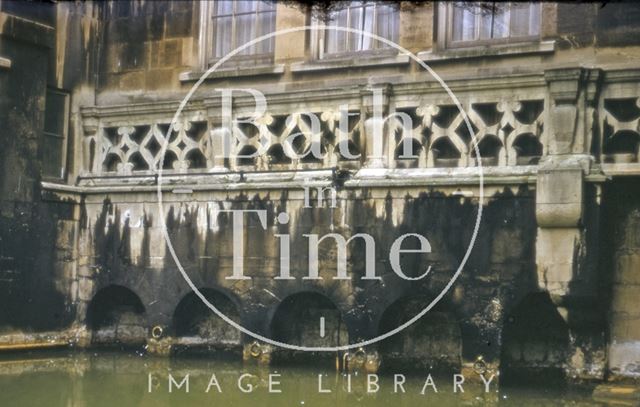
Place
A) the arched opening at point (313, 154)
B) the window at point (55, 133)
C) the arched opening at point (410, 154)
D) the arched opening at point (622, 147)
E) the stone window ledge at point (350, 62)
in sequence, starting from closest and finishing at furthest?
the arched opening at point (622, 147)
the arched opening at point (410, 154)
the stone window ledge at point (350, 62)
the arched opening at point (313, 154)
the window at point (55, 133)

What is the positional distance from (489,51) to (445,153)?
1268 millimetres

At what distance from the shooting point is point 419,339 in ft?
40.4

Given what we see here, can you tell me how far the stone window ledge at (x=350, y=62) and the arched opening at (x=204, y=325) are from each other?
9.80 feet

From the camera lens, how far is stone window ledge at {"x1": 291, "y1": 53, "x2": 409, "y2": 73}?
12.7 m

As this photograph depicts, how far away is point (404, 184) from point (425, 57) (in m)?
1.55

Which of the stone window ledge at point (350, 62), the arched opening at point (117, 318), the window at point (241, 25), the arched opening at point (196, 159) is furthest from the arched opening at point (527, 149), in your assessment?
the arched opening at point (117, 318)

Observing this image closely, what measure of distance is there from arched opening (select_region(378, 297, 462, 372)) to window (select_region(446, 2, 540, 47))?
10.1 feet

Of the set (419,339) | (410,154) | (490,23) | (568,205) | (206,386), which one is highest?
(490,23)

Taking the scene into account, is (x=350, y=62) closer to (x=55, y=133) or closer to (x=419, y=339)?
(x=419, y=339)

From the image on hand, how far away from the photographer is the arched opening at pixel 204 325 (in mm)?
13445

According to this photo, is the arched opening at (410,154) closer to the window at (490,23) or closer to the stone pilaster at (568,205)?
the window at (490,23)

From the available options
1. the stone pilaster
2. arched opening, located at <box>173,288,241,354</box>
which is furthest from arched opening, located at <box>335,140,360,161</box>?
the stone pilaster

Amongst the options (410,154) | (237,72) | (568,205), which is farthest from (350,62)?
(568,205)

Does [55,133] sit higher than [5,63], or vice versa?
[5,63]
